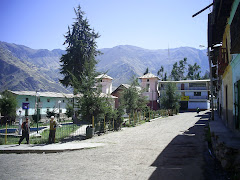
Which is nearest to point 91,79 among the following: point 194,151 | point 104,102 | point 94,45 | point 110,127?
point 104,102

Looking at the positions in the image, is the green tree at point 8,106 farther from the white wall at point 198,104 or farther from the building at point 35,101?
the white wall at point 198,104

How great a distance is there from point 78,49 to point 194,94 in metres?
39.0

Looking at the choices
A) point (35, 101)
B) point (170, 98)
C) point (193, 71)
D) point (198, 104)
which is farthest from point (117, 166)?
point (193, 71)

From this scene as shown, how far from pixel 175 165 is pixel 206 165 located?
102 cm

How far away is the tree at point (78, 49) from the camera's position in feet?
108

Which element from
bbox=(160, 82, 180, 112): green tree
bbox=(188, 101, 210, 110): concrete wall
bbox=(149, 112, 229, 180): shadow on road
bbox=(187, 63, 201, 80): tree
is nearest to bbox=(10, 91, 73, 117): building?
bbox=(160, 82, 180, 112): green tree

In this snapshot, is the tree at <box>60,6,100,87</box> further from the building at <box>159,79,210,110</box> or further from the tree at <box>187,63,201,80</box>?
the tree at <box>187,63,201,80</box>

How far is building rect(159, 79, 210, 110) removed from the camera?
59000 millimetres

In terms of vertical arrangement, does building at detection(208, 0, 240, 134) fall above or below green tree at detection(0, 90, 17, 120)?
above

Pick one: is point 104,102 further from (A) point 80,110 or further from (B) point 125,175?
(B) point 125,175

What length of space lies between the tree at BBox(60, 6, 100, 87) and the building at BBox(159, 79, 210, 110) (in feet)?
96.2

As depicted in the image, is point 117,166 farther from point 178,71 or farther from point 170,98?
point 178,71

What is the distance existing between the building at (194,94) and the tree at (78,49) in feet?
96.2

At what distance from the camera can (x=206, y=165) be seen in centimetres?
720
